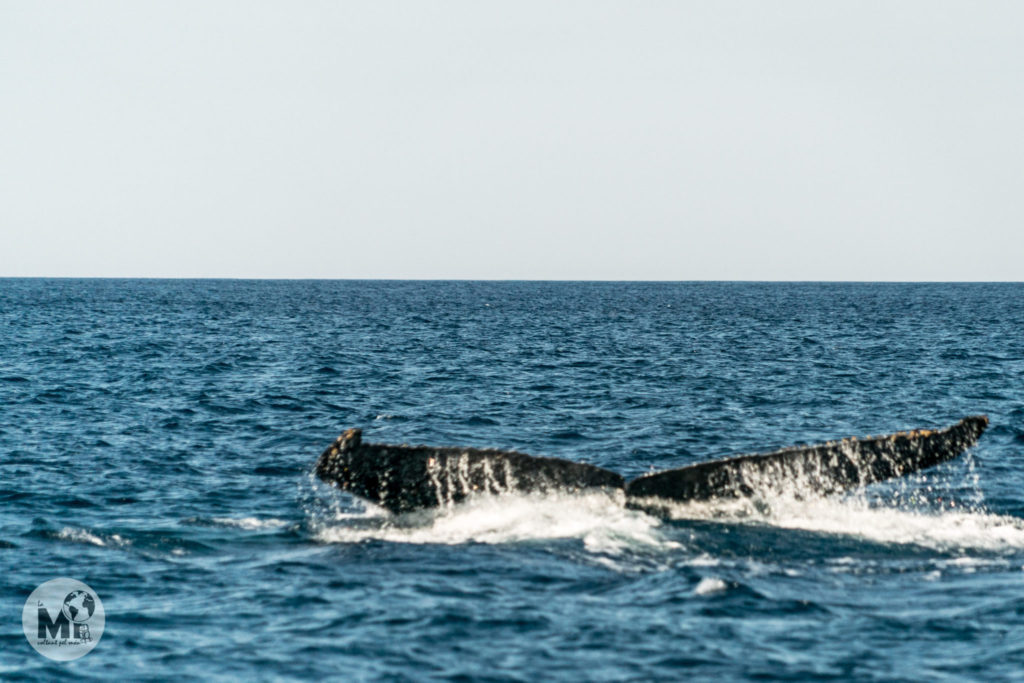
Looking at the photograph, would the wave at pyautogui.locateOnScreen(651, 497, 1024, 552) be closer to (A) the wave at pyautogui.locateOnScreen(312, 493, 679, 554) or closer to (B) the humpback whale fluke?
(B) the humpback whale fluke

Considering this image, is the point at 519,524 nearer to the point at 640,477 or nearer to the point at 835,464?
the point at 640,477

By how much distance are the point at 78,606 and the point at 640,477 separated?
660cm

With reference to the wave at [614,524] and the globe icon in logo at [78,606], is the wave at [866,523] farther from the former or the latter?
the globe icon in logo at [78,606]

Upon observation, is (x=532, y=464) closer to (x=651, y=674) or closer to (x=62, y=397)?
(x=651, y=674)

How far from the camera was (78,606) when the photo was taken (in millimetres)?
10906

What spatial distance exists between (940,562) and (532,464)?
16.3ft

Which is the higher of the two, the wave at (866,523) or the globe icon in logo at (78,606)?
the wave at (866,523)

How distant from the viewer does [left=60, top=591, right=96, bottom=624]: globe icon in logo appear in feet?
34.9

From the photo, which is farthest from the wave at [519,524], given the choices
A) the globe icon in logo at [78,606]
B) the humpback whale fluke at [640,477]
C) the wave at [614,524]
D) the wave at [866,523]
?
the globe icon in logo at [78,606]

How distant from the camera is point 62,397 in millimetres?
29812

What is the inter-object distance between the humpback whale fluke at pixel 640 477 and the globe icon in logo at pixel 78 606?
9.45ft

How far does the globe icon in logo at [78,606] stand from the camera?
10637 mm

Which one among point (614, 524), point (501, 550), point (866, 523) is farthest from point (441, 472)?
point (866, 523)

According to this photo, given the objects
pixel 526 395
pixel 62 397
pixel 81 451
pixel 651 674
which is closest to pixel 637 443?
pixel 526 395
